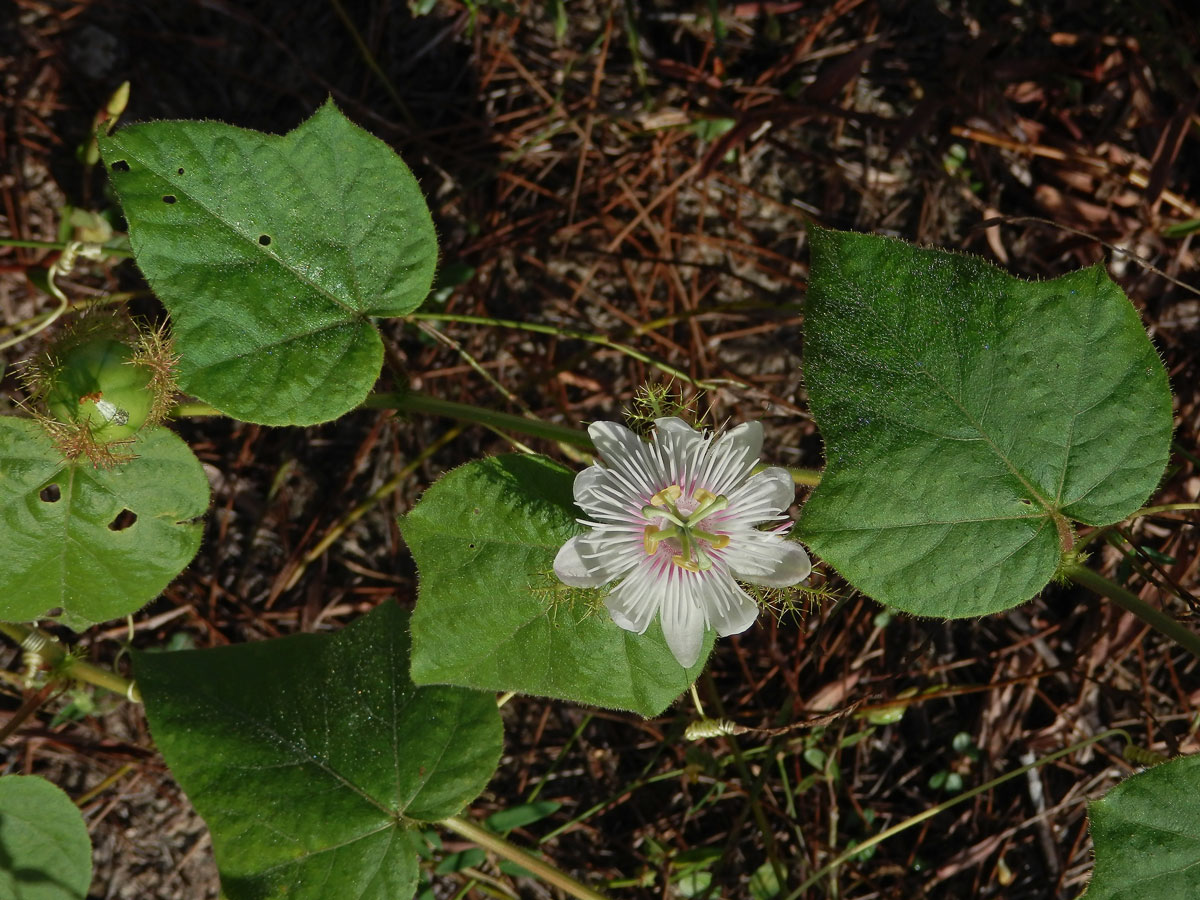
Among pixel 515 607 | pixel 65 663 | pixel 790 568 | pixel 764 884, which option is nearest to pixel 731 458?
pixel 790 568

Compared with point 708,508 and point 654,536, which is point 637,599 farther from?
point 708,508

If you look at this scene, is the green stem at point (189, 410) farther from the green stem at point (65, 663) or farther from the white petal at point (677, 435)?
the white petal at point (677, 435)

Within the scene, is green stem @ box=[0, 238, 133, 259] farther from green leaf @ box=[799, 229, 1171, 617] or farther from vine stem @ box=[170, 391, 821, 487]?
green leaf @ box=[799, 229, 1171, 617]

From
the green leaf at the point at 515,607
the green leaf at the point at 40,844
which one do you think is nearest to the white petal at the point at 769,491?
the green leaf at the point at 515,607

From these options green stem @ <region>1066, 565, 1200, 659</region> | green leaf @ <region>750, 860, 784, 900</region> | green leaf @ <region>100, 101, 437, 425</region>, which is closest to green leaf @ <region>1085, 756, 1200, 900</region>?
green stem @ <region>1066, 565, 1200, 659</region>

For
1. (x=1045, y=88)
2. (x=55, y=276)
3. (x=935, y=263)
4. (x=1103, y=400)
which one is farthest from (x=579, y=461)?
(x=1045, y=88)

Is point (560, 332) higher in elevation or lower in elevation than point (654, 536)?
lower

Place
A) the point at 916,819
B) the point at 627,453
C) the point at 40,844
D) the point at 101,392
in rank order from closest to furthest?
the point at 627,453
the point at 101,392
the point at 40,844
the point at 916,819
